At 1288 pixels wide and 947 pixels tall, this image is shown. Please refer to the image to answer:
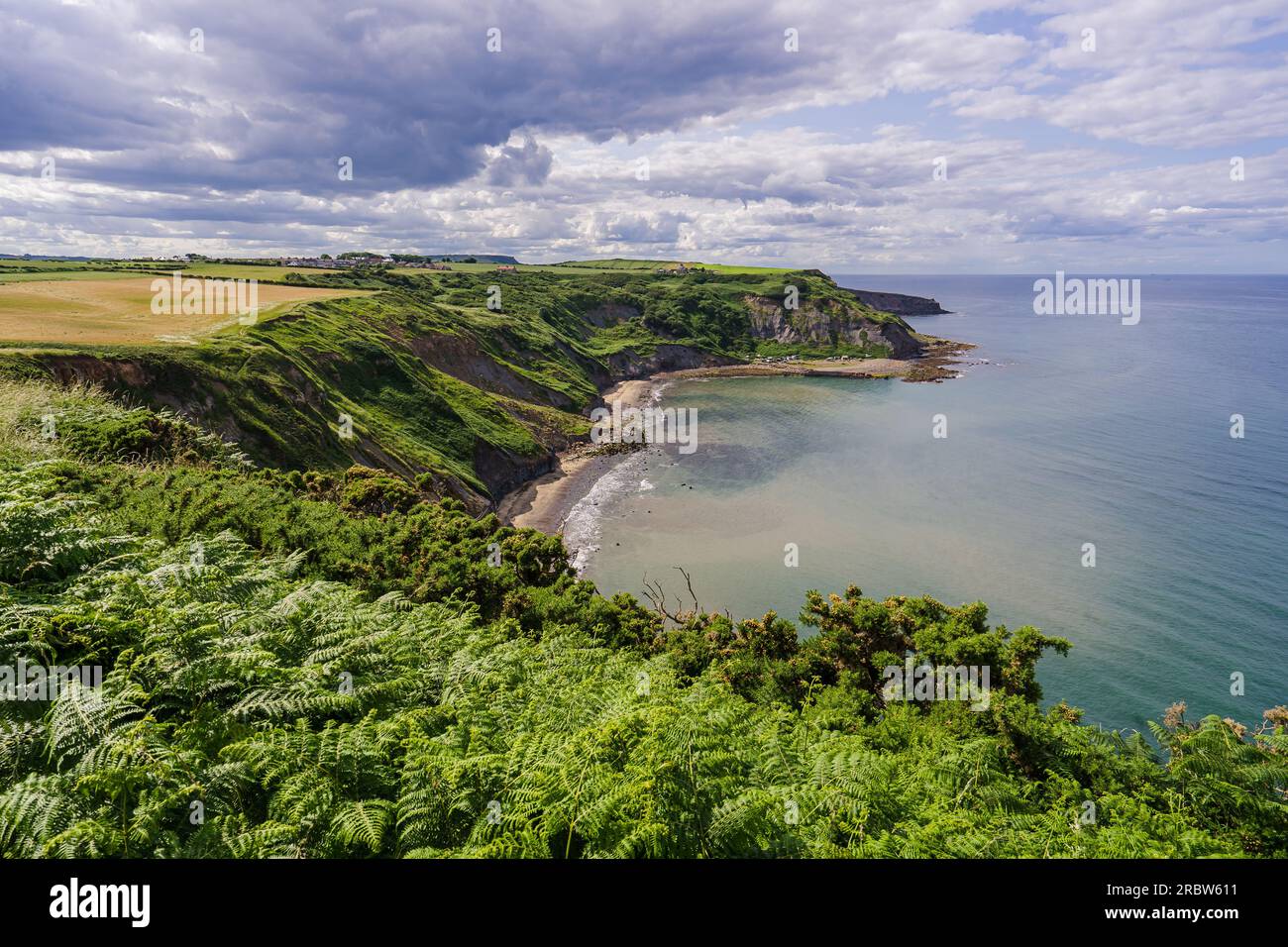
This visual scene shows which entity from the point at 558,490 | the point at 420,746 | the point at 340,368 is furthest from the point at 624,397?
the point at 420,746

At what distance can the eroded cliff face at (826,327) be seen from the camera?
554 ft

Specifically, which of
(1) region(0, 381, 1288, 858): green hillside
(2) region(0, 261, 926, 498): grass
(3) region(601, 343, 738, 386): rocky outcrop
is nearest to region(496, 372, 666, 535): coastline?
(2) region(0, 261, 926, 498): grass

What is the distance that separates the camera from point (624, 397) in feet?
403

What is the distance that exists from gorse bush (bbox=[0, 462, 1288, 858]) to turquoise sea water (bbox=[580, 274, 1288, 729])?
25.2 meters

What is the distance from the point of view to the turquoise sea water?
39062mm

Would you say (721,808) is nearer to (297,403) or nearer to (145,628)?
(145,628)

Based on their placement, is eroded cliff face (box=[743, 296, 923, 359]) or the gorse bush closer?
the gorse bush

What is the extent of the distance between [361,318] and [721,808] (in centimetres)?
8751

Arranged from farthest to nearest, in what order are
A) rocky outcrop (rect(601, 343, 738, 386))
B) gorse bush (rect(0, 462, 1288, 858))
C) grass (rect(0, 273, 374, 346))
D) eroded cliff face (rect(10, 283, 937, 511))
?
rocky outcrop (rect(601, 343, 738, 386)), grass (rect(0, 273, 374, 346)), eroded cliff face (rect(10, 283, 937, 511)), gorse bush (rect(0, 462, 1288, 858))

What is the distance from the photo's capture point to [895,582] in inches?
1864

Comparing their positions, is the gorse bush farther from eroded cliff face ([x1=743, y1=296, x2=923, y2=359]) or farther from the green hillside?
eroded cliff face ([x1=743, y1=296, x2=923, y2=359])

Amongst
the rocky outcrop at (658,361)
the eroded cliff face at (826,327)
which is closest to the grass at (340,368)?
the rocky outcrop at (658,361)

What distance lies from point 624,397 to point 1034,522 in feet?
257

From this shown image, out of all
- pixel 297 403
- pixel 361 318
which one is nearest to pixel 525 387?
pixel 361 318
